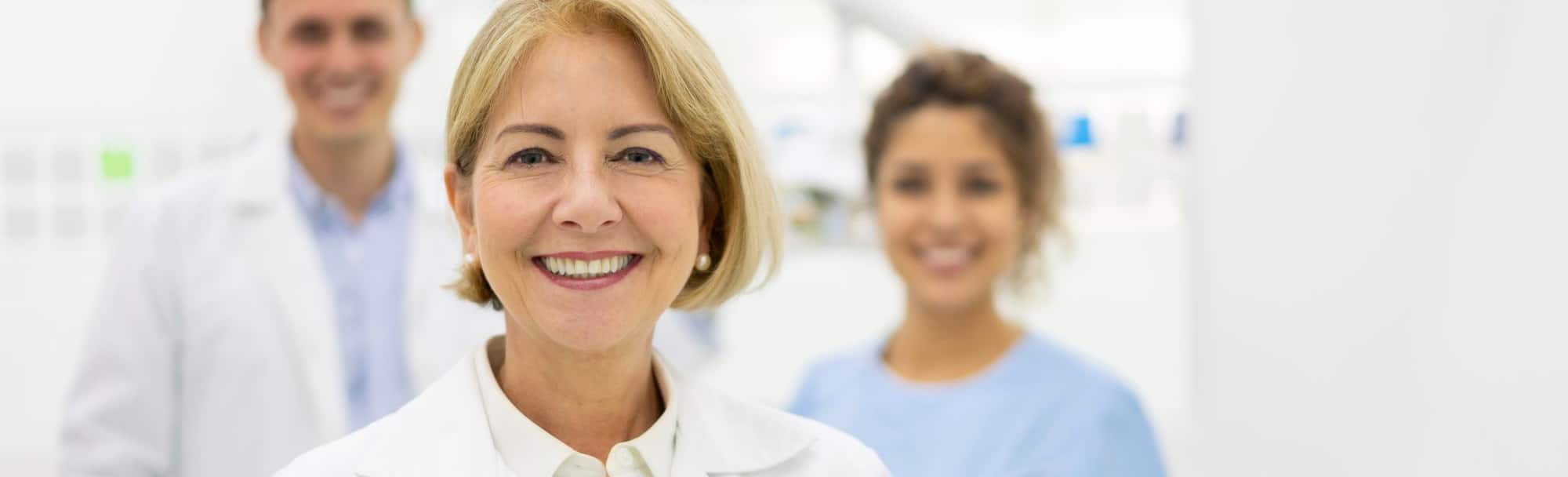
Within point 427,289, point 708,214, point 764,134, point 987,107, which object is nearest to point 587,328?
point 708,214

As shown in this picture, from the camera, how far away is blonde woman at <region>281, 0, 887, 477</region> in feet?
3.02

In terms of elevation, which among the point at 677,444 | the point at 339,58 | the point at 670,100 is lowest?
the point at 677,444

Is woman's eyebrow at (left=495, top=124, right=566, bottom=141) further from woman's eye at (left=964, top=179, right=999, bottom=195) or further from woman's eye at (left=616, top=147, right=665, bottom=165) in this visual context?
woman's eye at (left=964, top=179, right=999, bottom=195)

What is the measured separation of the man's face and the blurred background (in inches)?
6.5

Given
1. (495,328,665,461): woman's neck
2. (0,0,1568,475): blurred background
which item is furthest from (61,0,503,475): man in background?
(495,328,665,461): woman's neck

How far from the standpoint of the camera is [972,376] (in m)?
1.97

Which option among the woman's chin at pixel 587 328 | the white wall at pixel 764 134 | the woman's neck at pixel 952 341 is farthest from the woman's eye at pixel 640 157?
the white wall at pixel 764 134

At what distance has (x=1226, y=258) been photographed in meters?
2.46

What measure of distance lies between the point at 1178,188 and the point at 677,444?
6.07ft

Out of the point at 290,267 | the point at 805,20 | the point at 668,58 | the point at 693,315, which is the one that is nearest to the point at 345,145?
the point at 290,267

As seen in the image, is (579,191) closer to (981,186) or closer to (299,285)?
(299,285)

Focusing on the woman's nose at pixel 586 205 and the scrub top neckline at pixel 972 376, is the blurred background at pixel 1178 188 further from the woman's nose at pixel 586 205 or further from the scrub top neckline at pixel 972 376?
the woman's nose at pixel 586 205

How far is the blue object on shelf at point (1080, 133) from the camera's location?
2.66 m

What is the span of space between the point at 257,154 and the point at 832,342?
1.42 metres
